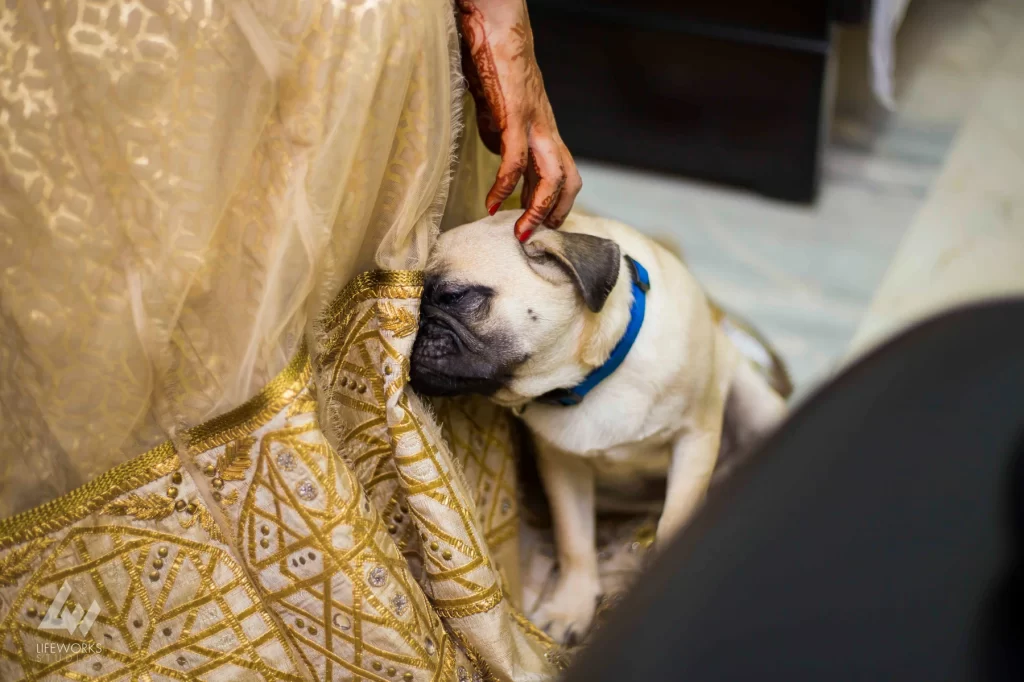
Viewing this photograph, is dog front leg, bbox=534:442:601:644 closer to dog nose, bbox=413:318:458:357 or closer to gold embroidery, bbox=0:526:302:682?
dog nose, bbox=413:318:458:357

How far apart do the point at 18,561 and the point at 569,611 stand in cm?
58

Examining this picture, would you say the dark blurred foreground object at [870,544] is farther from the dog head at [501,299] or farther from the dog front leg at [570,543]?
the dog front leg at [570,543]

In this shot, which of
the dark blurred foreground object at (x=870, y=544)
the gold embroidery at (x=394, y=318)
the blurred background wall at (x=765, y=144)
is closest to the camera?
the dark blurred foreground object at (x=870, y=544)

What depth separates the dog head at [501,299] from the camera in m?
0.91

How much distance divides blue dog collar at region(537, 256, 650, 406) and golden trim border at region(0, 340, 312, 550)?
321 mm

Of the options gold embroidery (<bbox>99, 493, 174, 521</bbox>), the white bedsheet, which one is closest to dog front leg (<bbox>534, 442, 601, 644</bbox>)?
gold embroidery (<bbox>99, 493, 174, 521</bbox>)

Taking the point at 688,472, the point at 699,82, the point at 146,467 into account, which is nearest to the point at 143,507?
the point at 146,467

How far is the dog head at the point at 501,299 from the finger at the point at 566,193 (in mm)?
15

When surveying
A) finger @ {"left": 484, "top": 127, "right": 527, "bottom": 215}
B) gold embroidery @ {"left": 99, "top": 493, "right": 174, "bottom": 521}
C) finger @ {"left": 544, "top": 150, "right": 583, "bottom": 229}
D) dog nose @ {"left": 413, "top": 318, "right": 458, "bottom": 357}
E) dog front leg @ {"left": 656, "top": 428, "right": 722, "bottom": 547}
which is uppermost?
finger @ {"left": 484, "top": 127, "right": 527, "bottom": 215}

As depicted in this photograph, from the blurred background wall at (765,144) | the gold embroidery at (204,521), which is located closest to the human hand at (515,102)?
the gold embroidery at (204,521)

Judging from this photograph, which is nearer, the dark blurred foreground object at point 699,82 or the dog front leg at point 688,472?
the dog front leg at point 688,472

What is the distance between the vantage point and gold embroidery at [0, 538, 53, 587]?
2.32 feet

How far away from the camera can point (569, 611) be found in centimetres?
108

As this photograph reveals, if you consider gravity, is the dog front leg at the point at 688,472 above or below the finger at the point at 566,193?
below
